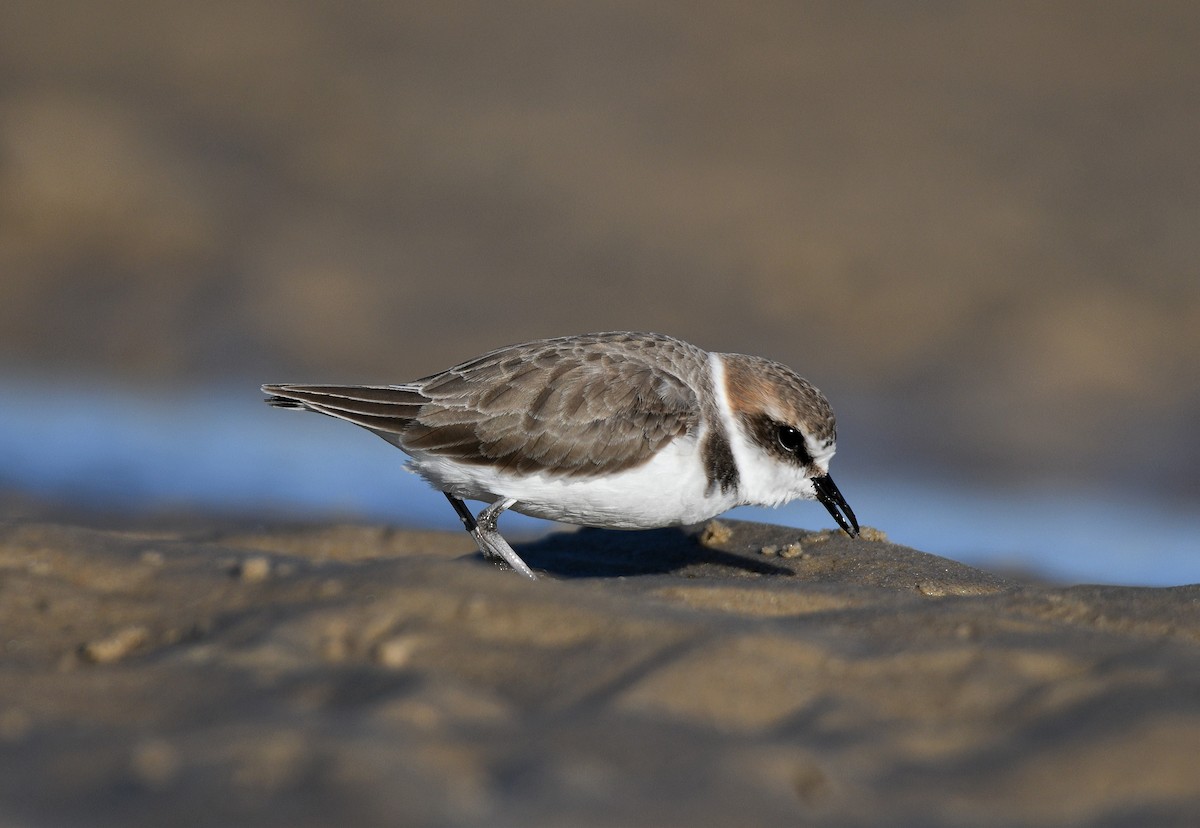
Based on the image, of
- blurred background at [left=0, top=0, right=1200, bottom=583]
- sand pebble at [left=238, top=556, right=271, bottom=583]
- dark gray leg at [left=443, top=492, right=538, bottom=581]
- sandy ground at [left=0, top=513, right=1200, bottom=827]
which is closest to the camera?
sandy ground at [left=0, top=513, right=1200, bottom=827]

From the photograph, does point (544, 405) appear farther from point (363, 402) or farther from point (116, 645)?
point (116, 645)

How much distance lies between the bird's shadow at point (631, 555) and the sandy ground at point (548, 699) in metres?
2.06

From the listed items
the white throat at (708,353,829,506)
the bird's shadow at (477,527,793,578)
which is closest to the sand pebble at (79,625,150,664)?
the bird's shadow at (477,527,793,578)

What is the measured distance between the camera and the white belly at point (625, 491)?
634 cm

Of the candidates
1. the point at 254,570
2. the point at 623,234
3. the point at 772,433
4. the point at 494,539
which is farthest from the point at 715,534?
the point at 623,234

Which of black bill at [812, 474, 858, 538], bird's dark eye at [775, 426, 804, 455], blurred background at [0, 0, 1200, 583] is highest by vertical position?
blurred background at [0, 0, 1200, 583]

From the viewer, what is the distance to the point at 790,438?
6801 millimetres

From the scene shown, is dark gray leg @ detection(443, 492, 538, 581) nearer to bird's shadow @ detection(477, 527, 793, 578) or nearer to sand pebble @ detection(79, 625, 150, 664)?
bird's shadow @ detection(477, 527, 793, 578)

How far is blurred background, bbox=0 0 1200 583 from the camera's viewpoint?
11.6 metres

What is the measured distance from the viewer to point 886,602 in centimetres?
459

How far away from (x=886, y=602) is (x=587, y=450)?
7.11ft

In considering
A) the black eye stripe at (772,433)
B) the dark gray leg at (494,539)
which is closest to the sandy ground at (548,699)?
the dark gray leg at (494,539)

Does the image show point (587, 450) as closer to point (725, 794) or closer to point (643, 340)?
point (643, 340)

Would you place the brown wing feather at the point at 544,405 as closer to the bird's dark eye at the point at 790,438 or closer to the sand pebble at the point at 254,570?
the bird's dark eye at the point at 790,438
